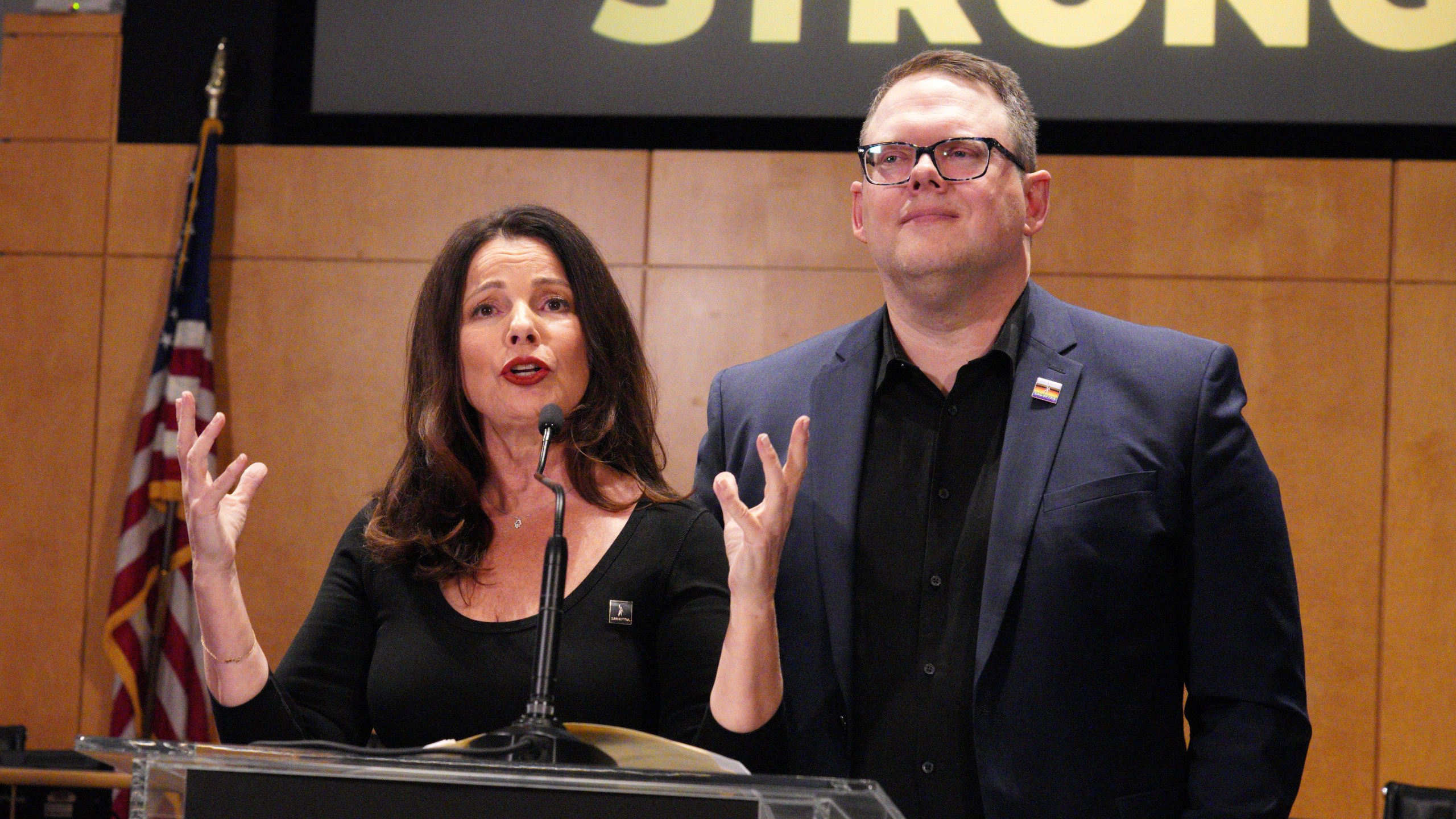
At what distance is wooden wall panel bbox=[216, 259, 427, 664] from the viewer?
4.74 m

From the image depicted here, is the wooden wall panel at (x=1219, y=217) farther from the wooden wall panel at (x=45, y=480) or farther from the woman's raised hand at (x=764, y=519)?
the wooden wall panel at (x=45, y=480)

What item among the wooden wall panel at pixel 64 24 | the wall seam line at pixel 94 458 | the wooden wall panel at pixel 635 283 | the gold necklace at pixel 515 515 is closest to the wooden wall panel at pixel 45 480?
the wall seam line at pixel 94 458

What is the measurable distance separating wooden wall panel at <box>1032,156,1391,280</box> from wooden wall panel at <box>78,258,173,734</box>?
2.97m

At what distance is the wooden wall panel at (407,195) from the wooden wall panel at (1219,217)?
1.45 meters

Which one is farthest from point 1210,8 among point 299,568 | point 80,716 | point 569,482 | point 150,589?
point 80,716

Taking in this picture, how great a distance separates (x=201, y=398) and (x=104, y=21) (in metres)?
1.46

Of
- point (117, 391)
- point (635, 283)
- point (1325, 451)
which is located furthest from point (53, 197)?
point (1325, 451)

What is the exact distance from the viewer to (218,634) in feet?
6.14

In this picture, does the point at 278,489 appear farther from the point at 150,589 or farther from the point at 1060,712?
the point at 1060,712

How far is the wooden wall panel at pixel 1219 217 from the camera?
4.44 meters

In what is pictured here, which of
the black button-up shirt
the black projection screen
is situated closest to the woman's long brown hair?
the black button-up shirt

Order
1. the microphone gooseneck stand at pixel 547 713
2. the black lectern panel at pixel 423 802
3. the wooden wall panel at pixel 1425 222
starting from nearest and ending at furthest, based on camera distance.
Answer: the black lectern panel at pixel 423 802 → the microphone gooseneck stand at pixel 547 713 → the wooden wall panel at pixel 1425 222

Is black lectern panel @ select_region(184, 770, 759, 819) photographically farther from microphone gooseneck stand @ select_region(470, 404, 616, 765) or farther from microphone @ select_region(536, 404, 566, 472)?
microphone @ select_region(536, 404, 566, 472)

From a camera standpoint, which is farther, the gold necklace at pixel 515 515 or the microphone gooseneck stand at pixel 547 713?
the gold necklace at pixel 515 515
